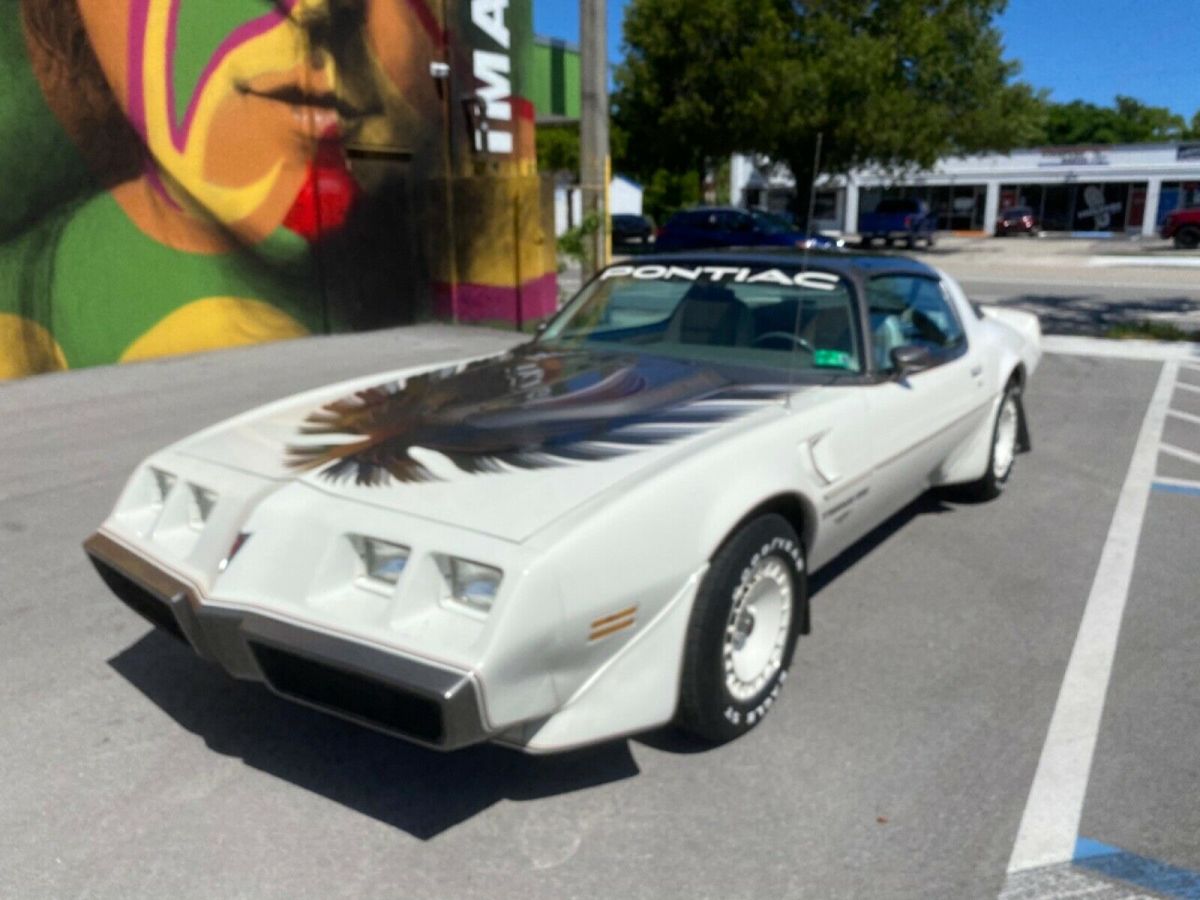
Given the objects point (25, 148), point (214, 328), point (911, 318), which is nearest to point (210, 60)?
point (25, 148)

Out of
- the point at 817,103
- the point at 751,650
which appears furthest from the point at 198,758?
the point at 817,103

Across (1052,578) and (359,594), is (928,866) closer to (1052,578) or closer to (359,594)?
(359,594)

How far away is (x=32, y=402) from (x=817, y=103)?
25181mm

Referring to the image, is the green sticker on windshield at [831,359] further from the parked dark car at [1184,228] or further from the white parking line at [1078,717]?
the parked dark car at [1184,228]

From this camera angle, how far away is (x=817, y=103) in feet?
96.2

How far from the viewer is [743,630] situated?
10.4 ft

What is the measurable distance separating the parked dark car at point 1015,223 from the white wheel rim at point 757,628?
45.5m

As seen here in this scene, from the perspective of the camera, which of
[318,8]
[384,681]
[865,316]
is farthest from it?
[318,8]

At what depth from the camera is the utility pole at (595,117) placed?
11.9 meters

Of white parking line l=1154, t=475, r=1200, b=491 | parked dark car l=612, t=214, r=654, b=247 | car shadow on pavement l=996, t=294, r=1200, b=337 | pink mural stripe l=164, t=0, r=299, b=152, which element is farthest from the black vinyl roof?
parked dark car l=612, t=214, r=654, b=247

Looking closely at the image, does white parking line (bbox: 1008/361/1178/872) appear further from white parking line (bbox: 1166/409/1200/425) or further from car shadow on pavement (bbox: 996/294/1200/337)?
car shadow on pavement (bbox: 996/294/1200/337)

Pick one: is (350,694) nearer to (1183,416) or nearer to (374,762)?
(374,762)

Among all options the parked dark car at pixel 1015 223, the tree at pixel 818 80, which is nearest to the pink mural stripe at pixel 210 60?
the tree at pixel 818 80

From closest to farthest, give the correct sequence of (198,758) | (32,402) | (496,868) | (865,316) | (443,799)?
(496,868) < (443,799) < (198,758) < (865,316) < (32,402)
